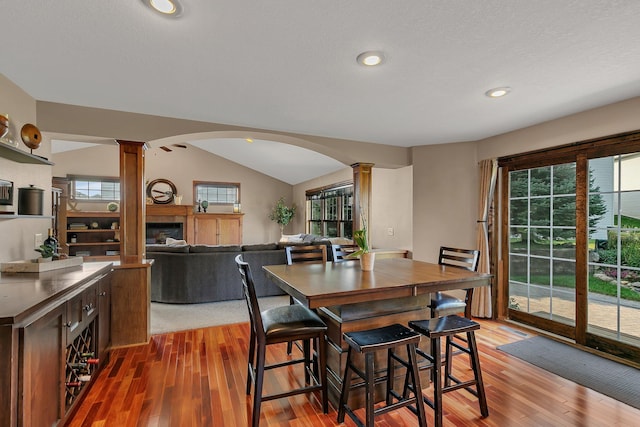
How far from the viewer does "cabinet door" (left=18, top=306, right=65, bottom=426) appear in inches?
53.6

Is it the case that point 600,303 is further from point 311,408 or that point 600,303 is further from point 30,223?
point 30,223

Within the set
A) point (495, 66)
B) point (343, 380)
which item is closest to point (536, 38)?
point (495, 66)

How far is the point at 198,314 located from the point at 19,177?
2.49 meters

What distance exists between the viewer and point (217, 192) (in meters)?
9.32

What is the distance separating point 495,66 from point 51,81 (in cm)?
323

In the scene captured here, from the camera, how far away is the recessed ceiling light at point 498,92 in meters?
2.46

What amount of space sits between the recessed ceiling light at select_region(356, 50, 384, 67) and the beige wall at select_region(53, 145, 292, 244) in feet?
25.7

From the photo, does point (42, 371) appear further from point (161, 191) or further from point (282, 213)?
point (282, 213)

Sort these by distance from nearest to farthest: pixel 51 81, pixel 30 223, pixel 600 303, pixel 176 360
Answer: pixel 51 81 → pixel 30 223 → pixel 176 360 → pixel 600 303

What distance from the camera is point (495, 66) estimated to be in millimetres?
2094

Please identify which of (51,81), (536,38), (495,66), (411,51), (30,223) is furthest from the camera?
(30,223)

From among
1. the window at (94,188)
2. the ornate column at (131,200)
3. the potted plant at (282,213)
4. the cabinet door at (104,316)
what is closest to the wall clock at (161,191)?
the window at (94,188)

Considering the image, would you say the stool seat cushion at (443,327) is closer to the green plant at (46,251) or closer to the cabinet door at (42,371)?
the cabinet door at (42,371)

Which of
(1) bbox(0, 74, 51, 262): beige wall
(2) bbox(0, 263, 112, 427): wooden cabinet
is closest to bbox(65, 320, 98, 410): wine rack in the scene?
(2) bbox(0, 263, 112, 427): wooden cabinet
